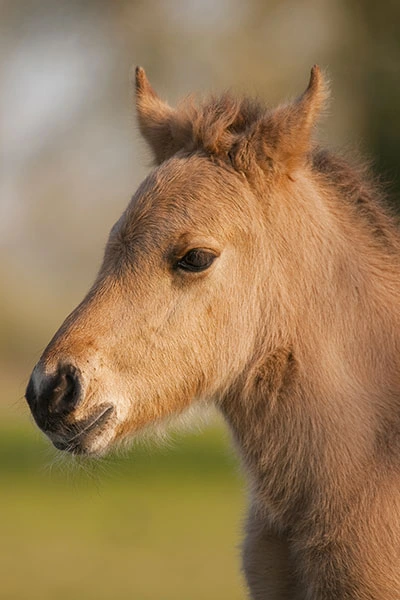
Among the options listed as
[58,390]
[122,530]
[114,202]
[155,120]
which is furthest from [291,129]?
[114,202]

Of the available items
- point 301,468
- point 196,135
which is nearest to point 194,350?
point 301,468

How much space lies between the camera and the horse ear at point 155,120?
5742 millimetres

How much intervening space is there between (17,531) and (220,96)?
11.3 metres

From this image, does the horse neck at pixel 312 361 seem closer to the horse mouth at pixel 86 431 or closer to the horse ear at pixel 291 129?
the horse ear at pixel 291 129

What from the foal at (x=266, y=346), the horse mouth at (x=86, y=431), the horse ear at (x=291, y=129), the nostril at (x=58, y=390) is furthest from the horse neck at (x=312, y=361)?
the nostril at (x=58, y=390)

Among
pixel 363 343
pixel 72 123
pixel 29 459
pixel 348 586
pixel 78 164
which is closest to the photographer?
pixel 348 586

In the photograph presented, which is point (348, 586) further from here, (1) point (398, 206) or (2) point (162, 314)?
(1) point (398, 206)

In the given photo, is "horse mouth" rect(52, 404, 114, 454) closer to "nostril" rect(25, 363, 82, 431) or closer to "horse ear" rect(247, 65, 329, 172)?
"nostril" rect(25, 363, 82, 431)

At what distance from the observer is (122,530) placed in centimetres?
1562

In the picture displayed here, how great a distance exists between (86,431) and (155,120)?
1.82m

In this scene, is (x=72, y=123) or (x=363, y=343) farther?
(x=72, y=123)

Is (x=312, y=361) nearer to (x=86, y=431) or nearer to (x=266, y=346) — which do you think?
(x=266, y=346)

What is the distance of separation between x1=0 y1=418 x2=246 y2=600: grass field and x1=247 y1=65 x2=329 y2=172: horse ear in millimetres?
1627

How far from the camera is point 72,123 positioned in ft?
163
